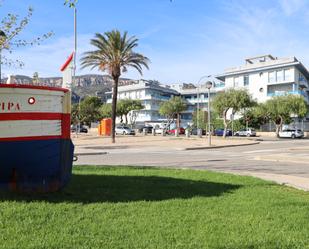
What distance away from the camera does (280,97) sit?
213 ft

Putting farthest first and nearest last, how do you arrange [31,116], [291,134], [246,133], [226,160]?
[246,133] → [291,134] → [226,160] → [31,116]

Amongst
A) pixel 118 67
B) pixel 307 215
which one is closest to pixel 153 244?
pixel 307 215

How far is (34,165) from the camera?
6.74m

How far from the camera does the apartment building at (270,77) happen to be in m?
83.7

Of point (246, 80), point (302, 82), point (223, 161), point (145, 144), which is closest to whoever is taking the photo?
point (223, 161)

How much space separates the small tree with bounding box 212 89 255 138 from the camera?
58287 mm

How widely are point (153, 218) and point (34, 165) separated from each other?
2131 millimetres

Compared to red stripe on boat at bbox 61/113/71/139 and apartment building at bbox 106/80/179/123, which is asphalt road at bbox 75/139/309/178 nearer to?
red stripe on boat at bbox 61/113/71/139

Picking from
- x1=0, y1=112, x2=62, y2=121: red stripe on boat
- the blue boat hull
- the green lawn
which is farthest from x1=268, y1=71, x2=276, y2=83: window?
x1=0, y1=112, x2=62, y2=121: red stripe on boat

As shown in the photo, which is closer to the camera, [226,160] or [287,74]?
[226,160]

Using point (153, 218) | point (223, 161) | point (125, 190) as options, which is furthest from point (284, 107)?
point (153, 218)

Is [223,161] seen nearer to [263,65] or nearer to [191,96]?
[263,65]

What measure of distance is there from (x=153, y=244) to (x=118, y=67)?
38389mm

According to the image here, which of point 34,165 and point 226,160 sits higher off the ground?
point 34,165
